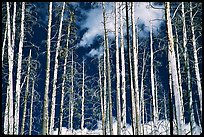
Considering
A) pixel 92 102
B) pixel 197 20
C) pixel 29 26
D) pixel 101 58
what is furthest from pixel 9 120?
pixel 92 102

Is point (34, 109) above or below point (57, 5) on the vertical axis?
below

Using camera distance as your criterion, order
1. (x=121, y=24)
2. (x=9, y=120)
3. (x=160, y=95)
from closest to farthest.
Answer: (x=9, y=120) < (x=121, y=24) < (x=160, y=95)

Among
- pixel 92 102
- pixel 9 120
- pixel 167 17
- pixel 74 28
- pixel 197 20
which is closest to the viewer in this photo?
pixel 167 17

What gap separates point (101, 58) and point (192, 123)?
464 inches

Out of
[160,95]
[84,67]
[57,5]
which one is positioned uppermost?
[57,5]

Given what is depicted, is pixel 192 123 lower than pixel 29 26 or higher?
lower

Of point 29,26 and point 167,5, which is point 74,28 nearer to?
point 29,26

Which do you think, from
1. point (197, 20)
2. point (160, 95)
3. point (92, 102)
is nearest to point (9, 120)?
point (197, 20)

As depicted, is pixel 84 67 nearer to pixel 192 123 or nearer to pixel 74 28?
pixel 74 28

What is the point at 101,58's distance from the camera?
2317cm

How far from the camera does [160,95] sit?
1218 inches

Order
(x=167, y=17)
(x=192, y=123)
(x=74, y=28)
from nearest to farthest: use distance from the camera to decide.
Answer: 1. (x=167, y=17)
2. (x=192, y=123)
3. (x=74, y=28)

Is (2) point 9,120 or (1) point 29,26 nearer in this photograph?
(2) point 9,120

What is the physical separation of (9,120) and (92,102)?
53.1 ft
